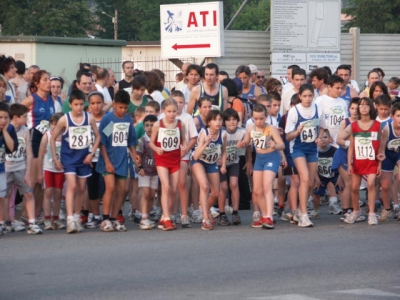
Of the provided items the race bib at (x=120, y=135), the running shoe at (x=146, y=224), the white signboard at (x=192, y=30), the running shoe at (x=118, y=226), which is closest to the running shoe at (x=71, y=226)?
the running shoe at (x=118, y=226)

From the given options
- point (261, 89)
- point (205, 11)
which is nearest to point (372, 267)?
point (261, 89)

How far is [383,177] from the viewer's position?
50.1 feet

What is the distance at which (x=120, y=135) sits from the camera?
1405 cm

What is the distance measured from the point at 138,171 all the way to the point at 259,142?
168 cm

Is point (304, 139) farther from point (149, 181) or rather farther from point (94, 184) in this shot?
point (94, 184)

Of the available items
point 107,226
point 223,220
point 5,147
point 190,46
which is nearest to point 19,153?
point 5,147

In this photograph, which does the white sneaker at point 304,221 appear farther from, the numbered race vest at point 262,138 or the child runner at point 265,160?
the numbered race vest at point 262,138

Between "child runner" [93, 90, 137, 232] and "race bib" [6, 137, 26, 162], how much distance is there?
0.99 metres

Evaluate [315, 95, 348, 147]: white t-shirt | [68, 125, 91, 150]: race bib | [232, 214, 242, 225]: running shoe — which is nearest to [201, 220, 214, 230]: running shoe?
[232, 214, 242, 225]: running shoe

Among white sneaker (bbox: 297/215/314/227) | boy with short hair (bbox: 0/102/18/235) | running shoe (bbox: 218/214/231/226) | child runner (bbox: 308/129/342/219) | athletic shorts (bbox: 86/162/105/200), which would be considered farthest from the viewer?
child runner (bbox: 308/129/342/219)

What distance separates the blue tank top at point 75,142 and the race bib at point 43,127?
1084 mm

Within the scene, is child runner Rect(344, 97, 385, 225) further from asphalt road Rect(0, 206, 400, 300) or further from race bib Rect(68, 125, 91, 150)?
race bib Rect(68, 125, 91, 150)

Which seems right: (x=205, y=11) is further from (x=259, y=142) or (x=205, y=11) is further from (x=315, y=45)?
(x=259, y=142)

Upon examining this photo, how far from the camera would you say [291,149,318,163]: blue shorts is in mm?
14523
